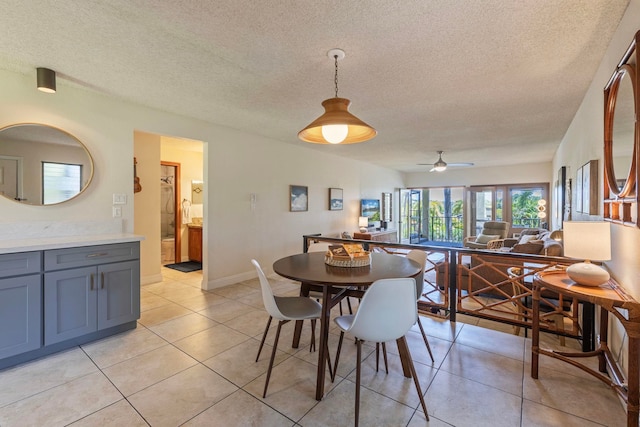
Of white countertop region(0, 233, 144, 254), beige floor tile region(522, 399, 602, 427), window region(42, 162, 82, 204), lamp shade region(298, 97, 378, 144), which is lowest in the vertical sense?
beige floor tile region(522, 399, 602, 427)

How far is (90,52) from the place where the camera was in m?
2.19

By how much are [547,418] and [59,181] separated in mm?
4222

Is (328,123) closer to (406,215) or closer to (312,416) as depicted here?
(312,416)

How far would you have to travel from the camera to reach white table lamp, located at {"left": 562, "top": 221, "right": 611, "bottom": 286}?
5.49 feet

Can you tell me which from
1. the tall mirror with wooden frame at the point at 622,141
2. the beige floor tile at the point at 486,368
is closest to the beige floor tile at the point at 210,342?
the beige floor tile at the point at 486,368

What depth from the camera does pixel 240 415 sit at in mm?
1652

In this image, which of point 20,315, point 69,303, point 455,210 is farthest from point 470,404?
point 455,210

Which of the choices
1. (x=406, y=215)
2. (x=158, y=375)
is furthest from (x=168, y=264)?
(x=406, y=215)

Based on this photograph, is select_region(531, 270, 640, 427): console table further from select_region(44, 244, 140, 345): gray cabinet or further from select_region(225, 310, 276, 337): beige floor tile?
select_region(44, 244, 140, 345): gray cabinet

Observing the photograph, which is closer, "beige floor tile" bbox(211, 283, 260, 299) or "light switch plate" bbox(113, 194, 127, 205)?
"light switch plate" bbox(113, 194, 127, 205)

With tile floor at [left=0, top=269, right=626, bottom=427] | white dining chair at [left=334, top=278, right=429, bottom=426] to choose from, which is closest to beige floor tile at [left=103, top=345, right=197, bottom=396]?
tile floor at [left=0, top=269, right=626, bottom=427]

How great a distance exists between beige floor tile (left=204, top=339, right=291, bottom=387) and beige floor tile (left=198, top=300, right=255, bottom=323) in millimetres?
676

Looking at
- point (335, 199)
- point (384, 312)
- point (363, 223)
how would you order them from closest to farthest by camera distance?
point (384, 312) → point (335, 199) → point (363, 223)

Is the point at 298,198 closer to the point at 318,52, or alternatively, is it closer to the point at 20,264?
the point at 318,52
